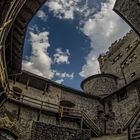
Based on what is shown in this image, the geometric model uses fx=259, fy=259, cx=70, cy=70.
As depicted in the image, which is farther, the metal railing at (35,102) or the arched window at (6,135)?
the metal railing at (35,102)

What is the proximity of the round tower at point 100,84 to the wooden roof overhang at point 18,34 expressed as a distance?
16.1 m

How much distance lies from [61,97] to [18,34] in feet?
47.2

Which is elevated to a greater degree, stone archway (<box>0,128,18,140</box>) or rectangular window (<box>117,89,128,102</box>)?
rectangular window (<box>117,89,128,102</box>)

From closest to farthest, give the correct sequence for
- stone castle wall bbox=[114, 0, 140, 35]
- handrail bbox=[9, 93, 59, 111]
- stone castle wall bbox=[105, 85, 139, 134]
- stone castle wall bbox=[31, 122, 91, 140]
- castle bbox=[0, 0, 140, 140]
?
castle bbox=[0, 0, 140, 140]
stone castle wall bbox=[114, 0, 140, 35]
stone castle wall bbox=[31, 122, 91, 140]
handrail bbox=[9, 93, 59, 111]
stone castle wall bbox=[105, 85, 139, 134]

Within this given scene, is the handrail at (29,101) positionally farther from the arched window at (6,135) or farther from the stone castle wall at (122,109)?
the stone castle wall at (122,109)

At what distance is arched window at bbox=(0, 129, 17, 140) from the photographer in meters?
16.8

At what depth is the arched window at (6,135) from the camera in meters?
16.8

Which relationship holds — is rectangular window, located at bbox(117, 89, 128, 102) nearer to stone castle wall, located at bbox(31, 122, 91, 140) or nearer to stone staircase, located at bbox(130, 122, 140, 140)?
stone castle wall, located at bbox(31, 122, 91, 140)

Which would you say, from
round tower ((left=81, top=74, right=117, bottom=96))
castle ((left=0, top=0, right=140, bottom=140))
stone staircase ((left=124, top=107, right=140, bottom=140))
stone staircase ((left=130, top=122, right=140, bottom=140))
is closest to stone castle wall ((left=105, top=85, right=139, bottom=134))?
Result: castle ((left=0, top=0, right=140, bottom=140))

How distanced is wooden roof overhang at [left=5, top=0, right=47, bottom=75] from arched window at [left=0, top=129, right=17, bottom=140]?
14.9ft

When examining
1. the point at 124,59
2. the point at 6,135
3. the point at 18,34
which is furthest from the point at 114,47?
the point at 18,34

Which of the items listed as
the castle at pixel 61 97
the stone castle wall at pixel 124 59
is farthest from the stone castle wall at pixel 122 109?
the stone castle wall at pixel 124 59

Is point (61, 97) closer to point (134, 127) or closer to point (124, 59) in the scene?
point (124, 59)

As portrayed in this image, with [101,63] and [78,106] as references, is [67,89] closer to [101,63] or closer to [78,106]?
[78,106]
